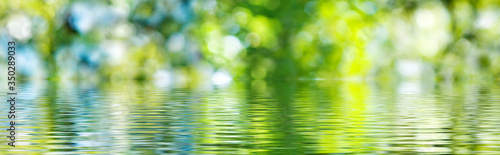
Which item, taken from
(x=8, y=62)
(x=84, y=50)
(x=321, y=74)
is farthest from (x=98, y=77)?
(x=321, y=74)

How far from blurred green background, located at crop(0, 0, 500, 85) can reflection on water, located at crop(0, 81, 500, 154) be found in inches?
182

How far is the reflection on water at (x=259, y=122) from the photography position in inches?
219

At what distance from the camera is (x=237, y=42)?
16.4 meters

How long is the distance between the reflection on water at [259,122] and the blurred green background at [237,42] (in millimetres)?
4616

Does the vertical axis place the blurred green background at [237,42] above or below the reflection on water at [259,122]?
above

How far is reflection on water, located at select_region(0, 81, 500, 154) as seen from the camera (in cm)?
557

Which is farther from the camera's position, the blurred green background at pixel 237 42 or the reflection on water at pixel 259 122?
the blurred green background at pixel 237 42

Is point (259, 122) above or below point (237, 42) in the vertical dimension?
below

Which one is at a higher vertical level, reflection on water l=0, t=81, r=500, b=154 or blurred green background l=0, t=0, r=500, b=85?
blurred green background l=0, t=0, r=500, b=85

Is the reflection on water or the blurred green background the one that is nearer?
the reflection on water

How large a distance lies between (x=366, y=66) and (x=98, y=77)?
4.49 metres

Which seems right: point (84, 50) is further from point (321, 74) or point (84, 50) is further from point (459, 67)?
point (459, 67)

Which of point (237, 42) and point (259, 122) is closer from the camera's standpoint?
point (259, 122)

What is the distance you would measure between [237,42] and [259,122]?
922 cm
